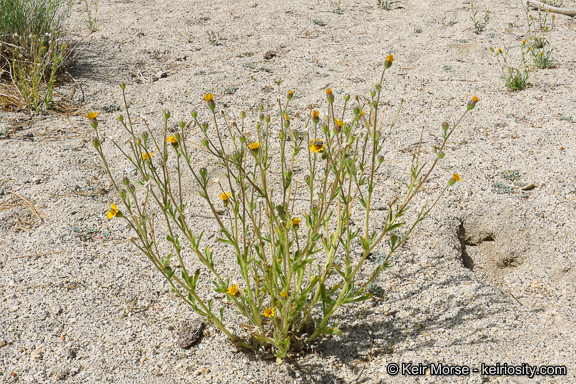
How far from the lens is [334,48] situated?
15.9ft

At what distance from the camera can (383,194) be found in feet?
9.60

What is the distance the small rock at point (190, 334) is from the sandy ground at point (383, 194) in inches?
1.4

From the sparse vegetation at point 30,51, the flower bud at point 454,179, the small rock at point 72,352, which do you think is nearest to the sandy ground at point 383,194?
the small rock at point 72,352

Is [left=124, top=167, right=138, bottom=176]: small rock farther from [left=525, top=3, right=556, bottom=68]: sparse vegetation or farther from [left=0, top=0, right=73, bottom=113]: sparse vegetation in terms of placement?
[left=525, top=3, right=556, bottom=68]: sparse vegetation

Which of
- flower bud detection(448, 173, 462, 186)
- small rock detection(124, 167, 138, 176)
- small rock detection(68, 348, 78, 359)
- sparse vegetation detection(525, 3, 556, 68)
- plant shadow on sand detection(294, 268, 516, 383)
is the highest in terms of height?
sparse vegetation detection(525, 3, 556, 68)

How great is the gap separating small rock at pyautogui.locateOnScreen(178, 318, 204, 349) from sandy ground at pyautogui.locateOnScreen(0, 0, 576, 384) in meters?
0.04

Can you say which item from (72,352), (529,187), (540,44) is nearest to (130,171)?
(72,352)

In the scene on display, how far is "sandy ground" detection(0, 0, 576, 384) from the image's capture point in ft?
6.44

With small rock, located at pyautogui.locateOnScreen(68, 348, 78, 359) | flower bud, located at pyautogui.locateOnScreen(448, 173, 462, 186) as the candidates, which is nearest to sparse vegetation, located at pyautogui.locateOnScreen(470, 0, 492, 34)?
flower bud, located at pyautogui.locateOnScreen(448, 173, 462, 186)

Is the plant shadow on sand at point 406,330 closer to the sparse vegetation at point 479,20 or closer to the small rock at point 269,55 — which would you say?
the small rock at point 269,55

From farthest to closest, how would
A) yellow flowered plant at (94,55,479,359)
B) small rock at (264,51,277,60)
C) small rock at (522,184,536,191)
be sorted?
small rock at (264,51,277,60) → small rock at (522,184,536,191) → yellow flowered plant at (94,55,479,359)

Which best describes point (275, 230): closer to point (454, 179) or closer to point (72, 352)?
point (454, 179)

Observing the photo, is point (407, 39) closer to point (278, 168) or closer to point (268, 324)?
point (278, 168)

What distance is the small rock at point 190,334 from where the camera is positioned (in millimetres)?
2041
